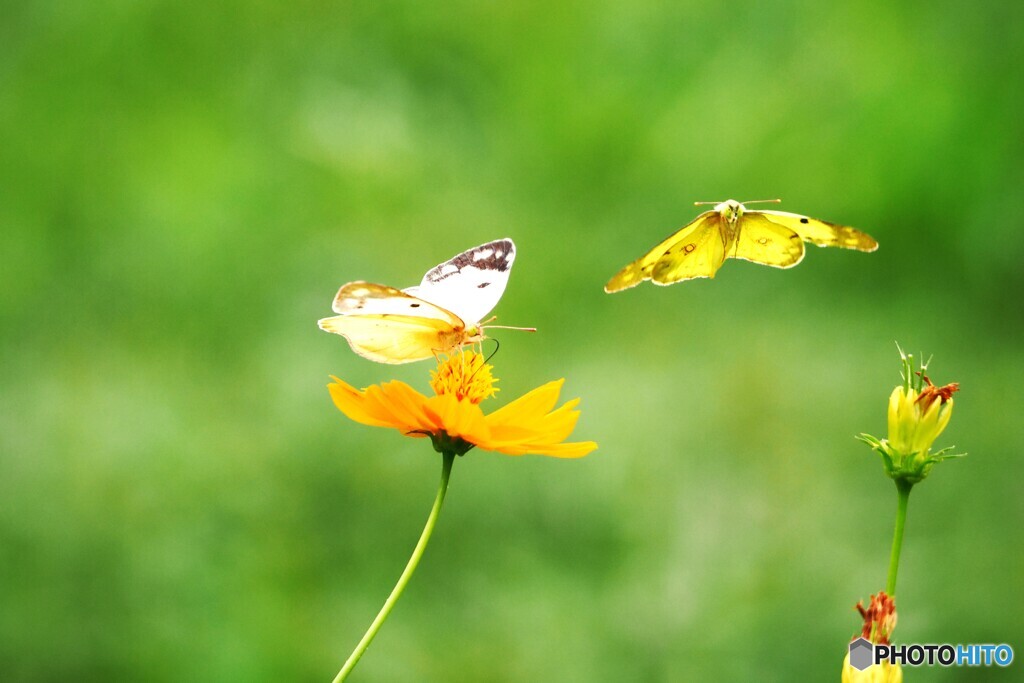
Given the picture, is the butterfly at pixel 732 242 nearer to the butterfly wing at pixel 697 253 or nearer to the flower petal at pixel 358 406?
the butterfly wing at pixel 697 253

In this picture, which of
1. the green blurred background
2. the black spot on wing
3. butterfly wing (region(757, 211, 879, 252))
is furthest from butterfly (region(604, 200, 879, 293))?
the green blurred background

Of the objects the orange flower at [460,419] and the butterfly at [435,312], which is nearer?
the orange flower at [460,419]

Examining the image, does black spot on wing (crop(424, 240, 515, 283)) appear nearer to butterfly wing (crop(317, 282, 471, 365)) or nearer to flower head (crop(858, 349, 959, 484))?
butterfly wing (crop(317, 282, 471, 365))

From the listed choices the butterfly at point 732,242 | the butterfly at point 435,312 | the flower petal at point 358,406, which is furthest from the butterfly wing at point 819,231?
the flower petal at point 358,406

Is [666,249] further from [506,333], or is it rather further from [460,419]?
[506,333]

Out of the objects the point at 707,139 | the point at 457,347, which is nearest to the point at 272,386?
the point at 707,139

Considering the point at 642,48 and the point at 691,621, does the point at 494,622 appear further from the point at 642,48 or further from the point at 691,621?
the point at 642,48
